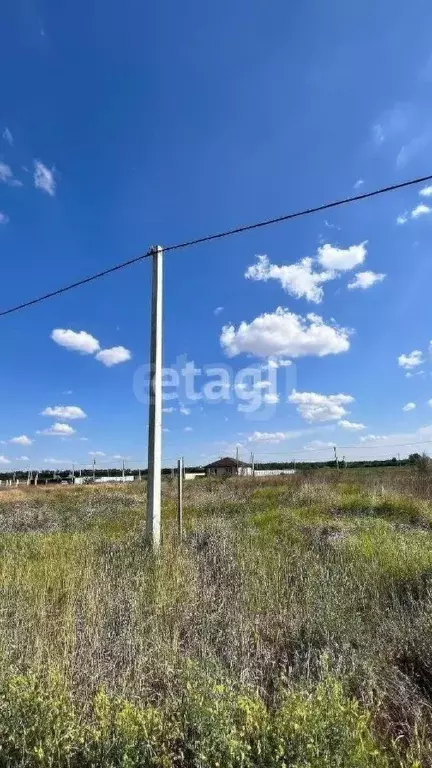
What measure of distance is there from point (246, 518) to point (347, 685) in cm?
734

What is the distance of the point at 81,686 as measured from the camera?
2.66 metres

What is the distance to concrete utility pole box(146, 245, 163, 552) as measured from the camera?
20.1ft

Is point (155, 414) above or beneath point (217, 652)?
above

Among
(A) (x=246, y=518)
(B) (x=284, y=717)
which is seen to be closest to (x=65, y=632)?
(B) (x=284, y=717)

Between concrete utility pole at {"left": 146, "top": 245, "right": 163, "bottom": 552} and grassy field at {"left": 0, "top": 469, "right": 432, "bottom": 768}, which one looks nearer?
grassy field at {"left": 0, "top": 469, "right": 432, "bottom": 768}

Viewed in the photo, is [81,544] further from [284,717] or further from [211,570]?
[284,717]

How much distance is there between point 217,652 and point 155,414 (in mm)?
3618

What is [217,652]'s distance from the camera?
317cm

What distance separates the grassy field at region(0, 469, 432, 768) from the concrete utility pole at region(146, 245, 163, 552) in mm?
415

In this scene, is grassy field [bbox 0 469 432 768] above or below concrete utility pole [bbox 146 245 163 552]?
below

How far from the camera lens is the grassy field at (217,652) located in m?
1.92

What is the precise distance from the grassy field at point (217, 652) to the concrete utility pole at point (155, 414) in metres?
0.41

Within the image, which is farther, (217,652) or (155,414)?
(155,414)

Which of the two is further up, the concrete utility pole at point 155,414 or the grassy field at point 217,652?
the concrete utility pole at point 155,414
